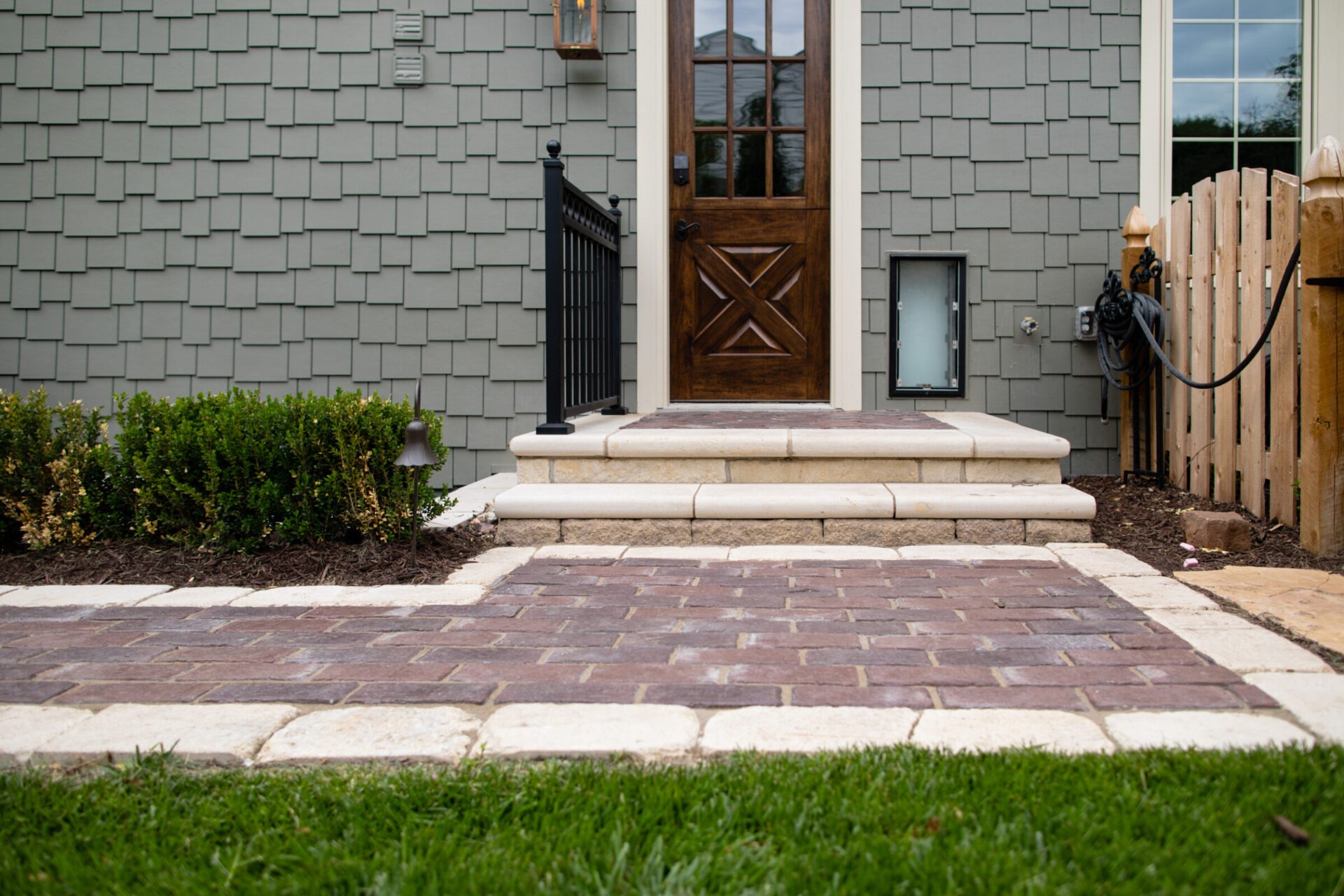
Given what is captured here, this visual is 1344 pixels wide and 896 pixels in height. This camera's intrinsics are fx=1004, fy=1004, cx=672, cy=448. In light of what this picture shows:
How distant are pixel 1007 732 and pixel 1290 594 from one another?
4.84ft

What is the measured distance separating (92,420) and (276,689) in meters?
2.22

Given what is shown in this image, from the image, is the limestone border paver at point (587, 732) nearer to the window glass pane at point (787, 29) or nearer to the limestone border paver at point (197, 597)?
the limestone border paver at point (197, 597)

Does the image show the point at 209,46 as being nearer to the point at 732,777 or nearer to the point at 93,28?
the point at 93,28

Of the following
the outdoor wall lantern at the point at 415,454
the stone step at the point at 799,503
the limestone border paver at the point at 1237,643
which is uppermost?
the outdoor wall lantern at the point at 415,454

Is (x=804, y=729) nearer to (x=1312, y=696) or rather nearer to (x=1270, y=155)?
(x=1312, y=696)

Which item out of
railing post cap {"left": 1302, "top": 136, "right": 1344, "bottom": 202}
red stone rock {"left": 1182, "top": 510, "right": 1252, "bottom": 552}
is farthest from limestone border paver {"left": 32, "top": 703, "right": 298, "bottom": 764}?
railing post cap {"left": 1302, "top": 136, "right": 1344, "bottom": 202}

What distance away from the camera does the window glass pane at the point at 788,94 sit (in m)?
5.51


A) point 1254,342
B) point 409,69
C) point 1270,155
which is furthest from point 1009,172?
point 409,69

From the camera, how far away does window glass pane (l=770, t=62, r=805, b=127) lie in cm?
551

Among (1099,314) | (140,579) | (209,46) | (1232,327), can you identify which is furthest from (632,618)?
(209,46)

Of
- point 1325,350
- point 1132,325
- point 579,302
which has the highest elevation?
point 579,302

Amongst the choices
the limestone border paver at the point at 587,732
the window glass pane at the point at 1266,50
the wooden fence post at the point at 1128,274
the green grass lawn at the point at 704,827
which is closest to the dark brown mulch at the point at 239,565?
the limestone border paver at the point at 587,732

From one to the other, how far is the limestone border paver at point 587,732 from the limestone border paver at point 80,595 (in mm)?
1633

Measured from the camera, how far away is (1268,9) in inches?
209
